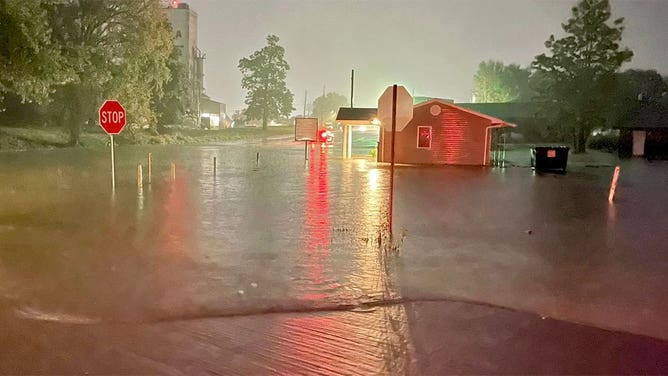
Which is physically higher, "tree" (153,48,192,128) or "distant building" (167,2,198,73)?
"distant building" (167,2,198,73)

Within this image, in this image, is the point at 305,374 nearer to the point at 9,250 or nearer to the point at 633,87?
the point at 9,250

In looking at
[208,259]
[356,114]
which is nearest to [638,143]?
[356,114]

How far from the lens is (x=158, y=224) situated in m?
11.7

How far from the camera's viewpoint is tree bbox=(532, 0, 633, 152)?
5056 centimetres

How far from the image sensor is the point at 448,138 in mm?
33656

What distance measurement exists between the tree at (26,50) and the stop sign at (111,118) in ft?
34.2

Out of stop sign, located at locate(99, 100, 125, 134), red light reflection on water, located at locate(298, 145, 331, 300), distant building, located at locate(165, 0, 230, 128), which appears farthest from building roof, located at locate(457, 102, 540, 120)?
stop sign, located at locate(99, 100, 125, 134)

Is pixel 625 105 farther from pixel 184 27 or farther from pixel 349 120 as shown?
pixel 184 27

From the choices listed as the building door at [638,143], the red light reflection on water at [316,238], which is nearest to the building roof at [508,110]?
the building door at [638,143]

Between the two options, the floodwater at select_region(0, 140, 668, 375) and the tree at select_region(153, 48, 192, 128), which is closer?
the floodwater at select_region(0, 140, 668, 375)

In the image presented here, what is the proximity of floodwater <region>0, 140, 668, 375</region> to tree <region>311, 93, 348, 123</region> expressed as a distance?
132 m

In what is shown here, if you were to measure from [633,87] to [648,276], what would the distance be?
5771cm

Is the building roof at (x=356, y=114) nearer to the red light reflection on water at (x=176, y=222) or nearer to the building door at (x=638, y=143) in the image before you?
the red light reflection on water at (x=176, y=222)

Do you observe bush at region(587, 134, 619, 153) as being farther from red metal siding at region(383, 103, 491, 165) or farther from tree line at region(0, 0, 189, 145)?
tree line at region(0, 0, 189, 145)
